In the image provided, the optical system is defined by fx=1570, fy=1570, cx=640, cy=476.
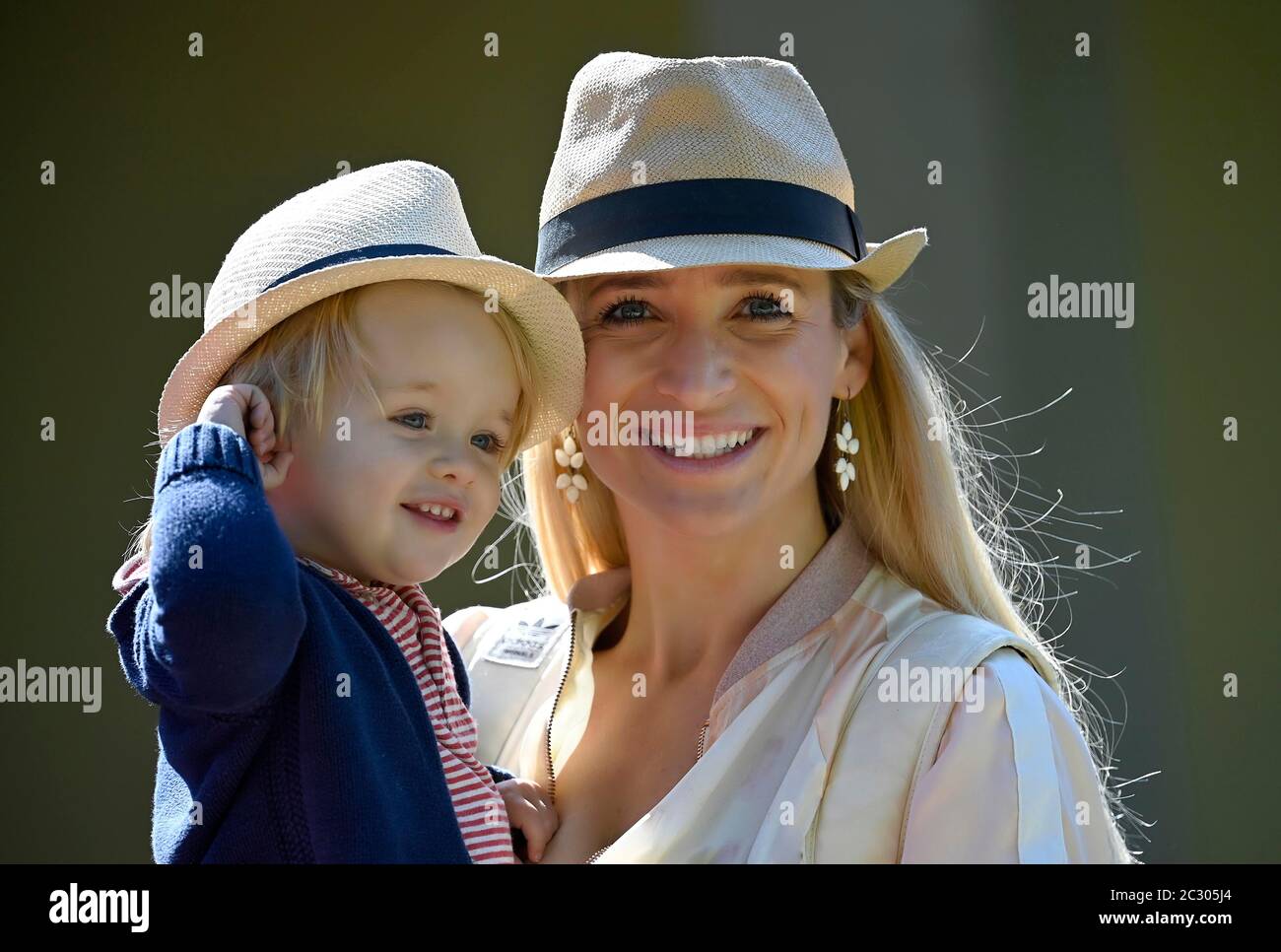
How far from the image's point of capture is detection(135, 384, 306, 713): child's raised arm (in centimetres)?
178

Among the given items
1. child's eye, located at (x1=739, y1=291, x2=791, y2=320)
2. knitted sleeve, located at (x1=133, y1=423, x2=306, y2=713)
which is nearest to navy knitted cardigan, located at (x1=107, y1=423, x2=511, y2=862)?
knitted sleeve, located at (x1=133, y1=423, x2=306, y2=713)

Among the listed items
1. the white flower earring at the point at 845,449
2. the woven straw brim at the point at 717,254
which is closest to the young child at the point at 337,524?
the woven straw brim at the point at 717,254

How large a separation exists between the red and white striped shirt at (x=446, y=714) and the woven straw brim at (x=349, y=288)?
0.33 metres

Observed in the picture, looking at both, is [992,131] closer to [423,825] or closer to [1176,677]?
[1176,677]

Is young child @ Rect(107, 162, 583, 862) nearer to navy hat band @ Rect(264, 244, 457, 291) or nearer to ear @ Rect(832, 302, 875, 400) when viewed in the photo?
navy hat band @ Rect(264, 244, 457, 291)

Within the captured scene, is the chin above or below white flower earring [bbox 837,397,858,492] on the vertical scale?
below

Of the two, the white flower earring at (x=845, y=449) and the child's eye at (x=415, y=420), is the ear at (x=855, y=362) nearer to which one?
the white flower earring at (x=845, y=449)

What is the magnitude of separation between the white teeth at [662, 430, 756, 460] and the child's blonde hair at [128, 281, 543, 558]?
1.81 feet

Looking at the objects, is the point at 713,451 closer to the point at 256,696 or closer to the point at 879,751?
the point at 879,751

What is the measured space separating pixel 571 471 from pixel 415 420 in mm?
781

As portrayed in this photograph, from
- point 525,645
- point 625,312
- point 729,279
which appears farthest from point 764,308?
point 525,645
